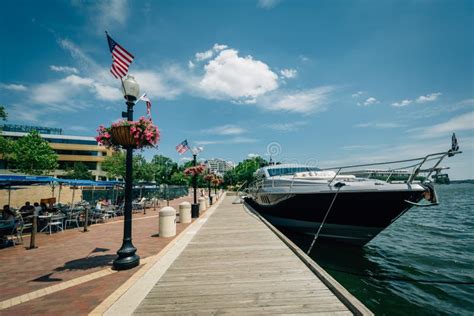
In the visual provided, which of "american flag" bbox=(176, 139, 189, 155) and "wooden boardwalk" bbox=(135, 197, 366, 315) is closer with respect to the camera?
"wooden boardwalk" bbox=(135, 197, 366, 315)

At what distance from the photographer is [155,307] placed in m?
3.59

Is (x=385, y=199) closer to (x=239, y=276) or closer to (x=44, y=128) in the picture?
(x=239, y=276)

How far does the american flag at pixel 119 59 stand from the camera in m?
6.01

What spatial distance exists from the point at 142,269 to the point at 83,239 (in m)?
5.48

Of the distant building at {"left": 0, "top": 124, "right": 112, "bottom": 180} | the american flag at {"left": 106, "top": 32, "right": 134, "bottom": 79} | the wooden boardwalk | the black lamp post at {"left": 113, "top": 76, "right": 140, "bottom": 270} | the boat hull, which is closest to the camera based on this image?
the wooden boardwalk

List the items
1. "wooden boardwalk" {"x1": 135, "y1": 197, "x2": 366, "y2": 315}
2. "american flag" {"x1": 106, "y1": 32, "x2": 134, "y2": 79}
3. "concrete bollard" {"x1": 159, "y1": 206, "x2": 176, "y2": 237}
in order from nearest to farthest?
Answer: "wooden boardwalk" {"x1": 135, "y1": 197, "x2": 366, "y2": 315}, "american flag" {"x1": 106, "y1": 32, "x2": 134, "y2": 79}, "concrete bollard" {"x1": 159, "y1": 206, "x2": 176, "y2": 237}

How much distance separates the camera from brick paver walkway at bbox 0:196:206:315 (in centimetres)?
395

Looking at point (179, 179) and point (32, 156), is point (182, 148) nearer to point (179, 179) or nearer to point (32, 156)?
point (32, 156)

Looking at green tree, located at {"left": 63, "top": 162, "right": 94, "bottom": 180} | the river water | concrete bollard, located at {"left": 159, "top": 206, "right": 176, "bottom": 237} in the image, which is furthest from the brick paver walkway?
green tree, located at {"left": 63, "top": 162, "right": 94, "bottom": 180}

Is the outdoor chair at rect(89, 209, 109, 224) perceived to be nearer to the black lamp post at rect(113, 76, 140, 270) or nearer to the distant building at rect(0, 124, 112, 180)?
the black lamp post at rect(113, 76, 140, 270)

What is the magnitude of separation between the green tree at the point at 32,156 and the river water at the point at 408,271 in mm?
44047

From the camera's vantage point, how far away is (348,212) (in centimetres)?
999

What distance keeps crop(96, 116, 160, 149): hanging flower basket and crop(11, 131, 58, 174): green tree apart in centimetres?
4353

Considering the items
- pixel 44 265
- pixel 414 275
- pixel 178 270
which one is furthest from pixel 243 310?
pixel 414 275
